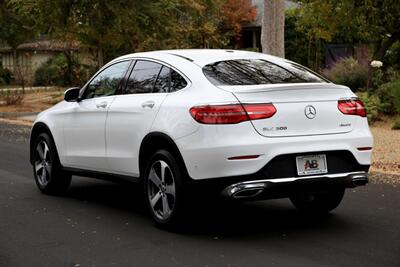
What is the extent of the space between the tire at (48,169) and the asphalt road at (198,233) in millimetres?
145

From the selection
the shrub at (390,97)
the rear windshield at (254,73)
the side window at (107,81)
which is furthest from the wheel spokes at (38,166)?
the shrub at (390,97)

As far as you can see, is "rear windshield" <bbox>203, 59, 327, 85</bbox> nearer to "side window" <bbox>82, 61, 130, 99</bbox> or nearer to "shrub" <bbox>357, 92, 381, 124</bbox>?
"side window" <bbox>82, 61, 130, 99</bbox>

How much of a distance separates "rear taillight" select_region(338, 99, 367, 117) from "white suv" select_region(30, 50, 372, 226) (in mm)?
10

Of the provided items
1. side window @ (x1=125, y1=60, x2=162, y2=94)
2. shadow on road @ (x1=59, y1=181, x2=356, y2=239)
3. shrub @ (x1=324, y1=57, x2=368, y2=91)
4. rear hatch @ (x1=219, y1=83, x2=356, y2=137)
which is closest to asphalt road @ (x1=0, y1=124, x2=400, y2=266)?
shadow on road @ (x1=59, y1=181, x2=356, y2=239)

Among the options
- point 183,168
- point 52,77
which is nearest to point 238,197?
point 183,168

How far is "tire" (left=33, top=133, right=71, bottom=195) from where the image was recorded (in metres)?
8.55

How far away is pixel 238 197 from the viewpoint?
6074 mm

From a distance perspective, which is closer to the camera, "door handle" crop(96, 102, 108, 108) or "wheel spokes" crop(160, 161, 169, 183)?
"wheel spokes" crop(160, 161, 169, 183)

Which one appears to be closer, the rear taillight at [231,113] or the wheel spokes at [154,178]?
the rear taillight at [231,113]

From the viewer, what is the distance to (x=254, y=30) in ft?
137

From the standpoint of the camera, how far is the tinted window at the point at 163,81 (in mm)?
6934

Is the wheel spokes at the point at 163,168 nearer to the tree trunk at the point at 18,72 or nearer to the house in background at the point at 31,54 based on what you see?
the tree trunk at the point at 18,72

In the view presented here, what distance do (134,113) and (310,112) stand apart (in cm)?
176

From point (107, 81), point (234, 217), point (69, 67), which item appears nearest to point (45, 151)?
point (107, 81)
